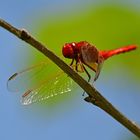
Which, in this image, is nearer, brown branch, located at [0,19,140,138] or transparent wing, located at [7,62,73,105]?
brown branch, located at [0,19,140,138]

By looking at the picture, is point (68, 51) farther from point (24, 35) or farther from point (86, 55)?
point (24, 35)

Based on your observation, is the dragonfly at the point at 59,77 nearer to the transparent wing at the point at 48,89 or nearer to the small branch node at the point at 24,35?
the transparent wing at the point at 48,89

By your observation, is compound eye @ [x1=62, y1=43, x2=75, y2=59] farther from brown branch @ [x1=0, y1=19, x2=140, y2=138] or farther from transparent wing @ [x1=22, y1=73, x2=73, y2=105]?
brown branch @ [x1=0, y1=19, x2=140, y2=138]

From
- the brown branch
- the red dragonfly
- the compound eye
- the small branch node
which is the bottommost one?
the brown branch

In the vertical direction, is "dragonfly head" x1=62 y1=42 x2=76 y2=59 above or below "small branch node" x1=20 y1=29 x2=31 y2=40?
above

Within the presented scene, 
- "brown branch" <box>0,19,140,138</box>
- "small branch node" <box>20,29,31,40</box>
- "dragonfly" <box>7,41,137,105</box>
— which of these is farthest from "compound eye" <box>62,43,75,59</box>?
"small branch node" <box>20,29,31,40</box>

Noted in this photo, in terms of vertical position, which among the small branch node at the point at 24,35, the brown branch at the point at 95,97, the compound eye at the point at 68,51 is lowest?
the brown branch at the point at 95,97

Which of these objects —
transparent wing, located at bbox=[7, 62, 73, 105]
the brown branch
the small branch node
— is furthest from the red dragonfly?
the small branch node

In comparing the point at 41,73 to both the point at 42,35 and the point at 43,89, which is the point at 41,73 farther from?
the point at 42,35

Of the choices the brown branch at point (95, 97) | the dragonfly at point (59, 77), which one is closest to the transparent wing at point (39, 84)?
the dragonfly at point (59, 77)
